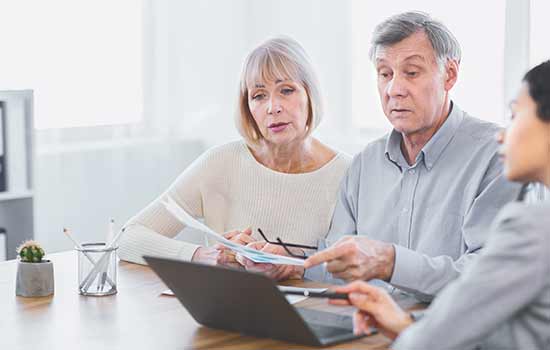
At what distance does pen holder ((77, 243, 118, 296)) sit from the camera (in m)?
2.23

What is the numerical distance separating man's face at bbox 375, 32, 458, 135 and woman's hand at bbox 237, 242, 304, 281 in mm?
462

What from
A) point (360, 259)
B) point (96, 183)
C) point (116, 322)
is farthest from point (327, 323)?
point (96, 183)

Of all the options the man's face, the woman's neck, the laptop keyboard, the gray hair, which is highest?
the gray hair

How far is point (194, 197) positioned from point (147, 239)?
0.92 feet

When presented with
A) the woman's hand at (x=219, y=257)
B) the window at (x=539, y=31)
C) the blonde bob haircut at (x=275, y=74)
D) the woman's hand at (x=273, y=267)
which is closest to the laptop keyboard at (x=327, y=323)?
the woman's hand at (x=273, y=267)

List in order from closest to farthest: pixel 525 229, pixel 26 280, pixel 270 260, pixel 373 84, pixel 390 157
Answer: pixel 525 229, pixel 270 260, pixel 26 280, pixel 390 157, pixel 373 84

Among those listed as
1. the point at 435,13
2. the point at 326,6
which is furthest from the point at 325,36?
the point at 435,13

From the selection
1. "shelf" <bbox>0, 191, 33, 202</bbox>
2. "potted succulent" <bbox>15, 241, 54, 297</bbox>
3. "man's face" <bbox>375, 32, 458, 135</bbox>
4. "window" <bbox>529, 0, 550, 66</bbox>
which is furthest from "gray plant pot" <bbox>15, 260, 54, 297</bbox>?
"window" <bbox>529, 0, 550, 66</bbox>

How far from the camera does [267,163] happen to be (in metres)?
2.90

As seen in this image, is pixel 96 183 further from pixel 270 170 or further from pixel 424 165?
pixel 424 165

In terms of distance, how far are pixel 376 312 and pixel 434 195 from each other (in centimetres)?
79

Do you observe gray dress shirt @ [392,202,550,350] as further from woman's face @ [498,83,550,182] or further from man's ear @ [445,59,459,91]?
man's ear @ [445,59,459,91]

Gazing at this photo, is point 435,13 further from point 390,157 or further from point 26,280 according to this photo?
point 26,280

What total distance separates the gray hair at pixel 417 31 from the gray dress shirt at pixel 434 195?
166 mm
